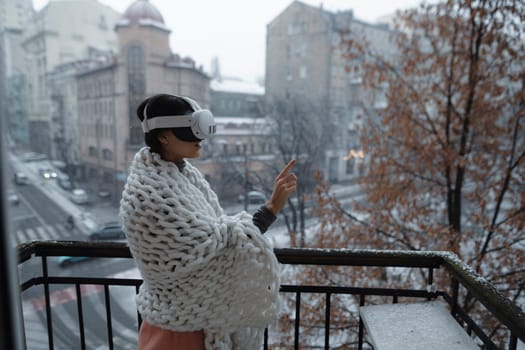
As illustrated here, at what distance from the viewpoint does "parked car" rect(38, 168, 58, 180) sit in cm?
535

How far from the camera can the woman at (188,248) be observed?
85 centimetres

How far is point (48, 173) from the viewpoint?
5.62 metres

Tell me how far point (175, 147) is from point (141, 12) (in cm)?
531

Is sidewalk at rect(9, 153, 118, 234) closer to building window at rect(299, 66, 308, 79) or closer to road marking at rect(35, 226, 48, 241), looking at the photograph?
road marking at rect(35, 226, 48, 241)

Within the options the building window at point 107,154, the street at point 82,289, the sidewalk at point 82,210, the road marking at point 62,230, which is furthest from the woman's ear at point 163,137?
the road marking at point 62,230

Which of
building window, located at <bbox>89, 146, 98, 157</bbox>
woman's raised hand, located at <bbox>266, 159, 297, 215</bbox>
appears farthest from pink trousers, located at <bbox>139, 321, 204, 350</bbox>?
building window, located at <bbox>89, 146, 98, 157</bbox>

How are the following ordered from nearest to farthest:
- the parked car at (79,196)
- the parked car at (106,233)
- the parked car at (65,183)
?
the parked car at (106,233) → the parked car at (65,183) → the parked car at (79,196)

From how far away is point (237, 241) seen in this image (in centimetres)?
90

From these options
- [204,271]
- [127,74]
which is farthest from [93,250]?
[127,74]

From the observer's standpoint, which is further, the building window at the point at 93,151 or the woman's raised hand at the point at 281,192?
the building window at the point at 93,151

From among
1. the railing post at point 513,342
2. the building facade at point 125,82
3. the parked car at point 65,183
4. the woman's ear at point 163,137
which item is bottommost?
the parked car at point 65,183

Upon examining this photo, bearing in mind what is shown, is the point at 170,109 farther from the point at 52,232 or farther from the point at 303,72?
the point at 303,72

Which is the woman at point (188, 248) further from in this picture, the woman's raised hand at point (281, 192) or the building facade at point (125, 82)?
the building facade at point (125, 82)

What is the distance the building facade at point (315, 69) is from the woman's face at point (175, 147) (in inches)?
254
